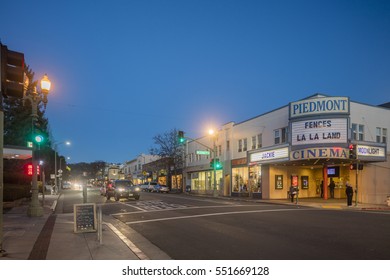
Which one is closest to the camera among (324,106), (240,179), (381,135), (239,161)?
(324,106)

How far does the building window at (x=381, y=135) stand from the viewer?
34000 mm

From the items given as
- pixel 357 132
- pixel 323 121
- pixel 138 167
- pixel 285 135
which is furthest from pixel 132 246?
pixel 138 167

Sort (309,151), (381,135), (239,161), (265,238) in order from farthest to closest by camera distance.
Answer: (239,161)
(381,135)
(309,151)
(265,238)

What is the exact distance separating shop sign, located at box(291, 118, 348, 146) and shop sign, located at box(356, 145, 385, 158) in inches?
75.5

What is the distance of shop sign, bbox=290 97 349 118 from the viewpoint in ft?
94.2

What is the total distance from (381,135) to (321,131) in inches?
358

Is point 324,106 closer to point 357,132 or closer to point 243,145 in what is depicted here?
point 357,132

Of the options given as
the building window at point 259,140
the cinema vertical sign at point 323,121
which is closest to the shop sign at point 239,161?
the building window at point 259,140

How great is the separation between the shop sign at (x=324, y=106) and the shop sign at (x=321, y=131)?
25.6 inches

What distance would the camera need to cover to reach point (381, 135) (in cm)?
3428

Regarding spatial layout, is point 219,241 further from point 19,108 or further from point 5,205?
point 19,108

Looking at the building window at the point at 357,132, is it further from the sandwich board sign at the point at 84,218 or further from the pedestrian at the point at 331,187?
the sandwich board sign at the point at 84,218

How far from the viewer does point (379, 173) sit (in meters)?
30.7

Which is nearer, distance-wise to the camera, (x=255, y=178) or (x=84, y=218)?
(x=84, y=218)
